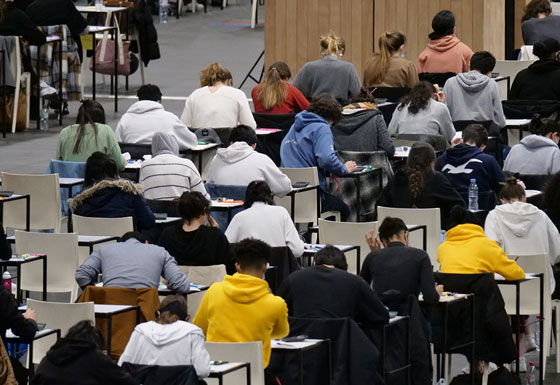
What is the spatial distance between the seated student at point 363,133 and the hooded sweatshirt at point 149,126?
1389 mm

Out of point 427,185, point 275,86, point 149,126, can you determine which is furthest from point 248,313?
point 275,86

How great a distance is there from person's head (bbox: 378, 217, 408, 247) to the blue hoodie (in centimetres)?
357

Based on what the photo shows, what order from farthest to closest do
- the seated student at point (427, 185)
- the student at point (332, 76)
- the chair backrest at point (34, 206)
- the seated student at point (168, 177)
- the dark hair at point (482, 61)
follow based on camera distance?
1. the student at point (332, 76)
2. the dark hair at point (482, 61)
3. the chair backrest at point (34, 206)
4. the seated student at point (168, 177)
5. the seated student at point (427, 185)

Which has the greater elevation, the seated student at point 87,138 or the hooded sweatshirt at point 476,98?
the hooded sweatshirt at point 476,98

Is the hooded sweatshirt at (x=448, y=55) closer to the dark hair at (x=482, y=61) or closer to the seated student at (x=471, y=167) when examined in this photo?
the dark hair at (x=482, y=61)

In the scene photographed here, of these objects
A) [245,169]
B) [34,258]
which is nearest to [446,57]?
[245,169]

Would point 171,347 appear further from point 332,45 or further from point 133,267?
point 332,45

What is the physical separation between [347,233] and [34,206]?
9.97ft

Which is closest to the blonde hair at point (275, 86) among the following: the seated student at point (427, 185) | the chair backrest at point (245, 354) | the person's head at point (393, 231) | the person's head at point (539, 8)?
the seated student at point (427, 185)

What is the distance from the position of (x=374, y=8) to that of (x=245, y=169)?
664cm

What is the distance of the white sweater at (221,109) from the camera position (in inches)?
564

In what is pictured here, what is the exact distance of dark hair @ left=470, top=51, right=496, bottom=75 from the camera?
48.3 feet

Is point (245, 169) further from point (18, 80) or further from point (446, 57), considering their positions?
point (18, 80)

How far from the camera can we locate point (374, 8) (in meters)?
18.1
